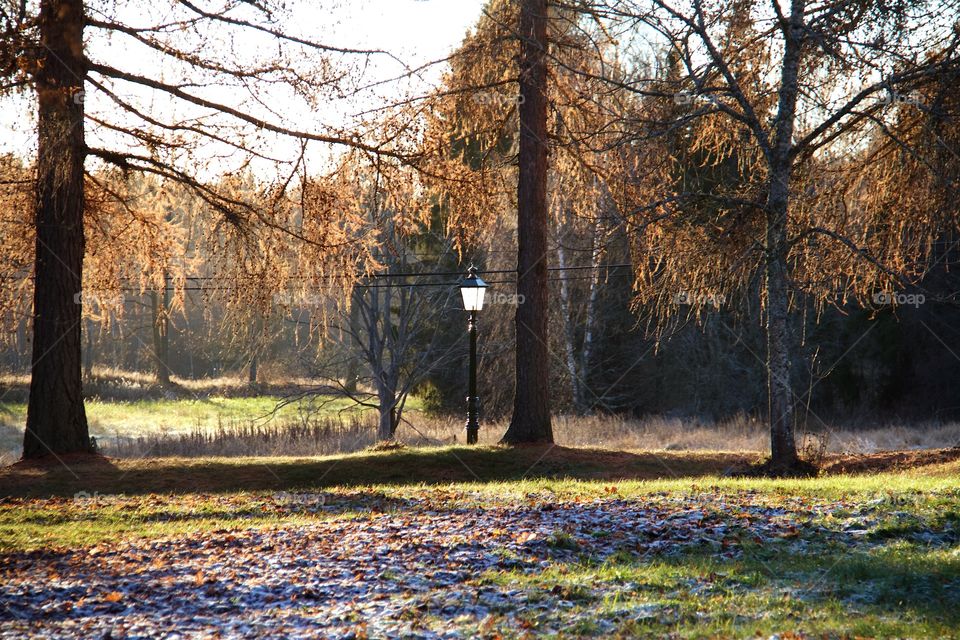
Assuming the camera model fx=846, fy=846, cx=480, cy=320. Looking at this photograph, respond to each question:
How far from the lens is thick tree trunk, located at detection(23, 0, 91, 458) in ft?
41.2

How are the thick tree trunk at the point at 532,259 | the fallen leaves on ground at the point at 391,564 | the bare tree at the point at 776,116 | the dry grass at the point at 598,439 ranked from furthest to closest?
the dry grass at the point at 598,439 < the thick tree trunk at the point at 532,259 < the bare tree at the point at 776,116 < the fallen leaves on ground at the point at 391,564

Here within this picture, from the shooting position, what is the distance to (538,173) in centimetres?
1420

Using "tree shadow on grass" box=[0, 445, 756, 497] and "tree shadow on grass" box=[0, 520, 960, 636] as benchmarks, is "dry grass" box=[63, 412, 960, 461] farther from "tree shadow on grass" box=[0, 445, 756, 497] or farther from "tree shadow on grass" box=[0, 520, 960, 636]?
"tree shadow on grass" box=[0, 520, 960, 636]

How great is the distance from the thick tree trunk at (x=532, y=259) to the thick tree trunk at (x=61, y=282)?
6.90 m

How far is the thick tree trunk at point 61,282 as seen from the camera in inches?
495

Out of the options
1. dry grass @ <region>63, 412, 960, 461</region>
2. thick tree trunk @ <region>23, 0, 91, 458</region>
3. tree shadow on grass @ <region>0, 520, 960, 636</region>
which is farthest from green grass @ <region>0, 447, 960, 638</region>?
dry grass @ <region>63, 412, 960, 461</region>

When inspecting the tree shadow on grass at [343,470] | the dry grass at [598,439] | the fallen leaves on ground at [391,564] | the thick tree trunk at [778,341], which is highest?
the thick tree trunk at [778,341]

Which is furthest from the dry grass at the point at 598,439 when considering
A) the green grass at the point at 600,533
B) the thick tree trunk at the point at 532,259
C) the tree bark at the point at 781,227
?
the tree bark at the point at 781,227

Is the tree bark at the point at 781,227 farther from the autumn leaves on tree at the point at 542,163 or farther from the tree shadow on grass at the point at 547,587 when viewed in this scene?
the tree shadow on grass at the point at 547,587

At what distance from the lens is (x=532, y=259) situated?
14.3 m

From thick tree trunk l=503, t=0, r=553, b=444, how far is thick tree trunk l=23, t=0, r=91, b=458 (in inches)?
271

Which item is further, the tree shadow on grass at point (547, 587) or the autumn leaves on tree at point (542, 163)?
the autumn leaves on tree at point (542, 163)

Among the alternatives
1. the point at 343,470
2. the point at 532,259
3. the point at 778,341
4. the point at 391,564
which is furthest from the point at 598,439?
the point at 391,564

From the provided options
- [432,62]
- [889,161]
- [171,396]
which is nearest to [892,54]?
[889,161]
